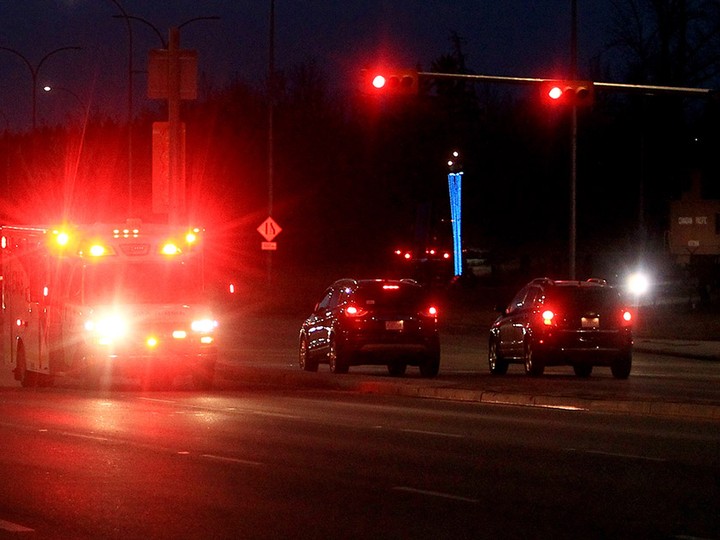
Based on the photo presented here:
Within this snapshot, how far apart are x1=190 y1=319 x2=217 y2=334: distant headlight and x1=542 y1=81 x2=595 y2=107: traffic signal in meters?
10.0

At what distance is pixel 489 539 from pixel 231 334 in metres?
33.1

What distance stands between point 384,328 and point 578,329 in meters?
3.59

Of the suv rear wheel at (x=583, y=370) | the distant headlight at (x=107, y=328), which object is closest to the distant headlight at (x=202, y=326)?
the distant headlight at (x=107, y=328)

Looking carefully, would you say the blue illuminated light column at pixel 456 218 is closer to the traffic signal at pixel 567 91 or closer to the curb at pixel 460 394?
the traffic signal at pixel 567 91

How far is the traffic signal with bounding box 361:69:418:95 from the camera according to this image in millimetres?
28734

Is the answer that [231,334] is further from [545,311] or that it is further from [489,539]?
[489,539]

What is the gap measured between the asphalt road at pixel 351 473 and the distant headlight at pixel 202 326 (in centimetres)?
380

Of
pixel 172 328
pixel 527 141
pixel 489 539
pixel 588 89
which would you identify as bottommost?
pixel 489 539

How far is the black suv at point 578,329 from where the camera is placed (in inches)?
1007

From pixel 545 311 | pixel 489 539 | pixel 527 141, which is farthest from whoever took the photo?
pixel 527 141

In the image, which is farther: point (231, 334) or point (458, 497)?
point (231, 334)

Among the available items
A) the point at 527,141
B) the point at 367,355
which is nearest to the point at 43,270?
the point at 367,355

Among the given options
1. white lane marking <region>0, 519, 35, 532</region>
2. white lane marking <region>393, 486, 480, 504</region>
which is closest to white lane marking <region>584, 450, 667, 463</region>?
white lane marking <region>393, 486, 480, 504</region>

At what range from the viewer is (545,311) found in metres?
25.8
